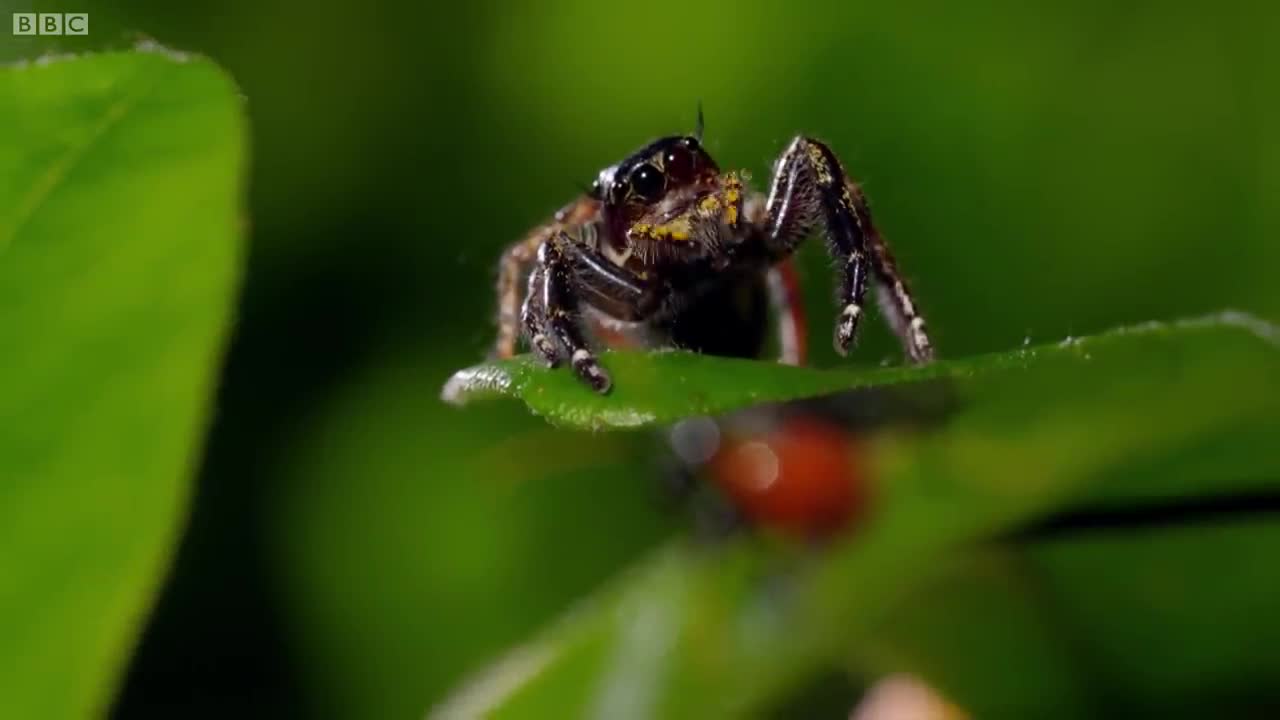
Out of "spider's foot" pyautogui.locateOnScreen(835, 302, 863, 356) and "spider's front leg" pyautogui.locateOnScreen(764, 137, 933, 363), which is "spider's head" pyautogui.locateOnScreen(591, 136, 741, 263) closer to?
"spider's front leg" pyautogui.locateOnScreen(764, 137, 933, 363)

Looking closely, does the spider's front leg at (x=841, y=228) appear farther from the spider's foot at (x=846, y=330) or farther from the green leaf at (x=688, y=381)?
the green leaf at (x=688, y=381)

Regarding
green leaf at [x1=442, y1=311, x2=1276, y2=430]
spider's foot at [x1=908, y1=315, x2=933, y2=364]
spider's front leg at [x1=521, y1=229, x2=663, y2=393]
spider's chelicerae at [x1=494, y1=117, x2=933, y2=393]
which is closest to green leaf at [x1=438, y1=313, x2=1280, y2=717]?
spider's foot at [x1=908, y1=315, x2=933, y2=364]

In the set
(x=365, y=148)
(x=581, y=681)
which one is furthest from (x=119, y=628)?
(x=365, y=148)

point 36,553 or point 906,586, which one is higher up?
point 36,553

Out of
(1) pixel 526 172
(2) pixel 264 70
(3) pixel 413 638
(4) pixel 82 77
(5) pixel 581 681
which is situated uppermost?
(4) pixel 82 77

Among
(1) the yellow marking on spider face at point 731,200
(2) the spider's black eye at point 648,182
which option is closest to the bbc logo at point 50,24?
(2) the spider's black eye at point 648,182

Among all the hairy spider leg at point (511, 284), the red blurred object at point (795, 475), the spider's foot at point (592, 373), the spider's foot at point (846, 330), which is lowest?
the red blurred object at point (795, 475)

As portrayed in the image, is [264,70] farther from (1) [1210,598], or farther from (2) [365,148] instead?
(1) [1210,598]
